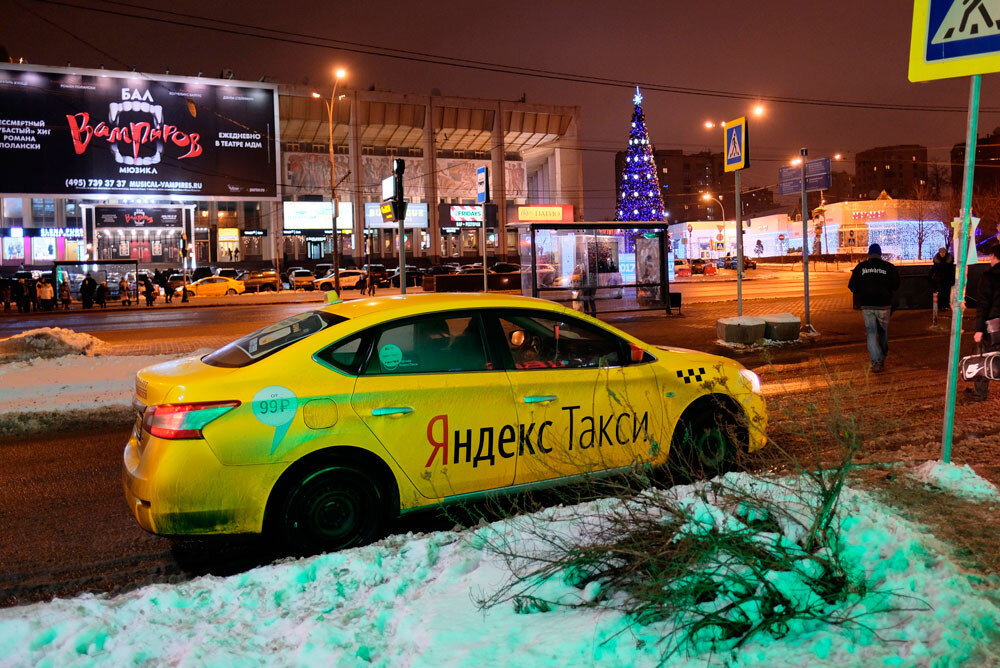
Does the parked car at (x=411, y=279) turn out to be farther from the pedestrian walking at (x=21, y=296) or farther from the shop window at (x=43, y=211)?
the shop window at (x=43, y=211)

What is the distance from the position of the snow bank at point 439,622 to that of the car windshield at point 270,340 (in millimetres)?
1384

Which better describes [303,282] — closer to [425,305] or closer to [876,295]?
[876,295]

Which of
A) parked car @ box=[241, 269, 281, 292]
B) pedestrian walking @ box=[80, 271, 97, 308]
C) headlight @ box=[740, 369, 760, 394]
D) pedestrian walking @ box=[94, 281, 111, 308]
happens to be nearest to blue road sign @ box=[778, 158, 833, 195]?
headlight @ box=[740, 369, 760, 394]

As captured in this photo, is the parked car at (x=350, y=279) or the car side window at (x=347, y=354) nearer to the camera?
the car side window at (x=347, y=354)

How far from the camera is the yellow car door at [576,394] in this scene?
5.07 m

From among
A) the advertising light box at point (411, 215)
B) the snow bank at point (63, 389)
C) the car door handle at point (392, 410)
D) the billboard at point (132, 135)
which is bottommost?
the snow bank at point (63, 389)

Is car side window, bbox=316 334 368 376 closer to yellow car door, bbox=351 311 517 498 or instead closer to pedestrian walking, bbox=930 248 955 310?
yellow car door, bbox=351 311 517 498

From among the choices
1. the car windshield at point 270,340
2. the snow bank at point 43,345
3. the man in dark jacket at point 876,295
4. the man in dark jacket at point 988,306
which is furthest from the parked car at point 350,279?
the car windshield at point 270,340

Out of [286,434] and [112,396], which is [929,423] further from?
[112,396]

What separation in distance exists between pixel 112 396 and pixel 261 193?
40487 millimetres

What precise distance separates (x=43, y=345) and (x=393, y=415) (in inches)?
484

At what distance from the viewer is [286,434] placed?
4.39 m

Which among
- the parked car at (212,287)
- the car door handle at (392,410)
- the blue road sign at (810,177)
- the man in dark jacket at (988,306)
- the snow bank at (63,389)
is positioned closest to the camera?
the car door handle at (392,410)

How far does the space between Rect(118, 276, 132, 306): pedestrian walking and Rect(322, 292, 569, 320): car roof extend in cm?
3535
